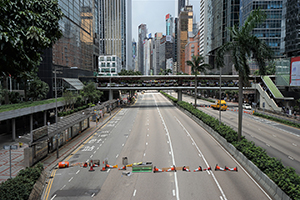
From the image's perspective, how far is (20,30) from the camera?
27.3ft

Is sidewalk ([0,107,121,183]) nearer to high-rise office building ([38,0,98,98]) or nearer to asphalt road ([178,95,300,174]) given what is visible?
high-rise office building ([38,0,98,98])

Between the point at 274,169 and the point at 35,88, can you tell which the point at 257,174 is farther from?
the point at 35,88

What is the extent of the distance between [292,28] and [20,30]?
223ft

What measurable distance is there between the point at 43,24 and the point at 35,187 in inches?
362

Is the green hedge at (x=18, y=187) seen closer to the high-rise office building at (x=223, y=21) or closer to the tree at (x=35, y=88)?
the tree at (x=35, y=88)

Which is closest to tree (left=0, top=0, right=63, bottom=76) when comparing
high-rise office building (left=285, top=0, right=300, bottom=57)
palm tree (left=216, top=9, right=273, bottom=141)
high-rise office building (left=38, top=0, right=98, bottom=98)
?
palm tree (left=216, top=9, right=273, bottom=141)

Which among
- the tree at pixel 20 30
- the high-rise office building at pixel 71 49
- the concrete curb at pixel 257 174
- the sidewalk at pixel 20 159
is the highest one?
the high-rise office building at pixel 71 49

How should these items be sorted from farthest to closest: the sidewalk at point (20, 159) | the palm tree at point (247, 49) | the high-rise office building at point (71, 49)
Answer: the high-rise office building at point (71, 49) < the palm tree at point (247, 49) < the sidewalk at point (20, 159)

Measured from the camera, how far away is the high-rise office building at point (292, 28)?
57438 mm

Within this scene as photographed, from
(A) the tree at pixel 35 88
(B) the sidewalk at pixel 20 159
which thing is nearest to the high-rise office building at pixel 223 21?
(A) the tree at pixel 35 88

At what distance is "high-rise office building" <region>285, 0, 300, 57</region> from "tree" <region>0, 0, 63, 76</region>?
63804 millimetres

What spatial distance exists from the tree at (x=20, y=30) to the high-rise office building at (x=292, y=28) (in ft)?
209

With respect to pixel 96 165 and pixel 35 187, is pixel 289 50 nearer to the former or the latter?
pixel 96 165

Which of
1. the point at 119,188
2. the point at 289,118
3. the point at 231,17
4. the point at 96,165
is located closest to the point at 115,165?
the point at 96,165
